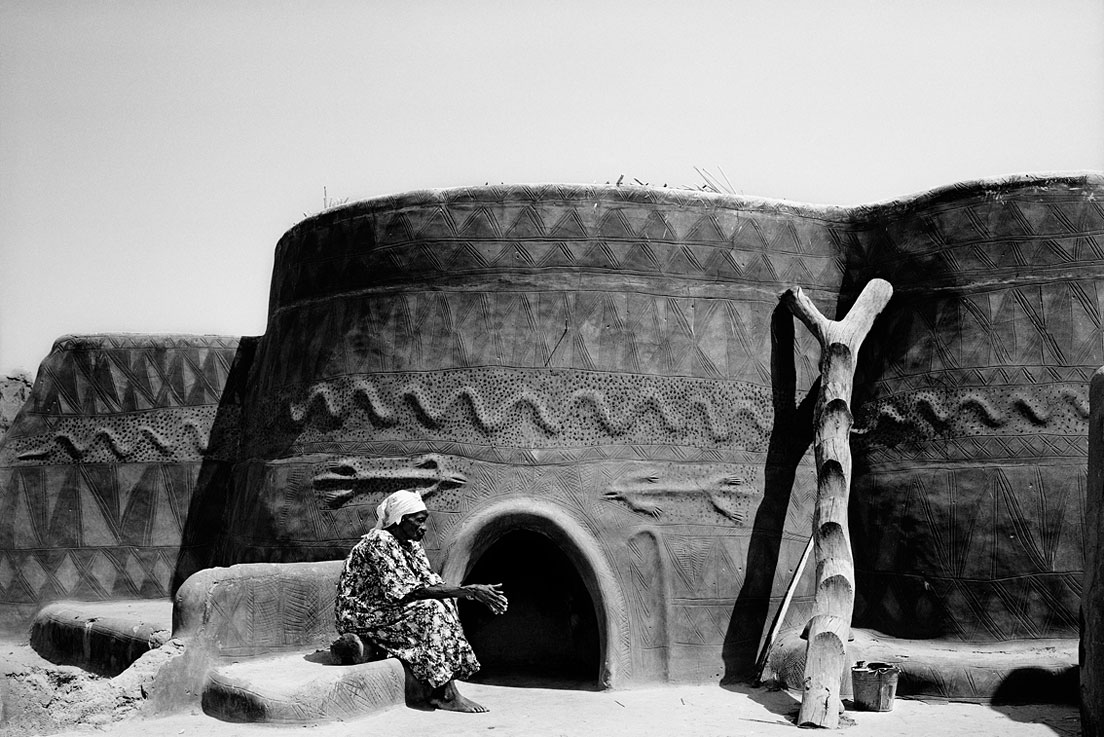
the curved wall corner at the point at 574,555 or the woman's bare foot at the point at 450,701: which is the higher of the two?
the curved wall corner at the point at 574,555

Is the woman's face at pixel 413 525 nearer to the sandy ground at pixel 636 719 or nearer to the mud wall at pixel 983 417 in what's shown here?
the sandy ground at pixel 636 719

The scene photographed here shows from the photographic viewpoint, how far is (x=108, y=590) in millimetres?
12242

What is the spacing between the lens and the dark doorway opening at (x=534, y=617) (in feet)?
33.6

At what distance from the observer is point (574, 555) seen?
934cm

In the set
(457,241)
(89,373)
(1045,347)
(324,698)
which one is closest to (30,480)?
(89,373)

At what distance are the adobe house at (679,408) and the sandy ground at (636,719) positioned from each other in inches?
18.1

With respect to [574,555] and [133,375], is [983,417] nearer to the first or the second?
[574,555]

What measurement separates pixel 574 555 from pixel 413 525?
1.54 m

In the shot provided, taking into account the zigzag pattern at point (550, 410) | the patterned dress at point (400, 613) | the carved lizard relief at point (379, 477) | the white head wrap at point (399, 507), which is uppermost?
the zigzag pattern at point (550, 410)

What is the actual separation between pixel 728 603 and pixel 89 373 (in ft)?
22.4

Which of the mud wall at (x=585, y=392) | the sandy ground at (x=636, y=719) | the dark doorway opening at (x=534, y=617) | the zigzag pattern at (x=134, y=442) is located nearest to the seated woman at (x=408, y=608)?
the sandy ground at (x=636, y=719)

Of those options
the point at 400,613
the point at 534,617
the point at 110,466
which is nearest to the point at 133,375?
the point at 110,466

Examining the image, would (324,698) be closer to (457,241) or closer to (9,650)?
(457,241)

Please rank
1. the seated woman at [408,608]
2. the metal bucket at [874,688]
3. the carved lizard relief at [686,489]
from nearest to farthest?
the seated woman at [408,608] → the metal bucket at [874,688] → the carved lizard relief at [686,489]
